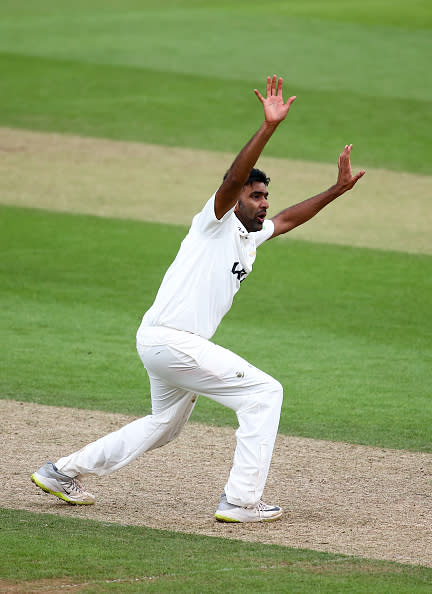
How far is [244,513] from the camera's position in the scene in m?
6.76

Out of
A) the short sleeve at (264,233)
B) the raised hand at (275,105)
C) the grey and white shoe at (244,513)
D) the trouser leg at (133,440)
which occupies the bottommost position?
the grey and white shoe at (244,513)

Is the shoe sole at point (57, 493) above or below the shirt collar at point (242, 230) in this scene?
below

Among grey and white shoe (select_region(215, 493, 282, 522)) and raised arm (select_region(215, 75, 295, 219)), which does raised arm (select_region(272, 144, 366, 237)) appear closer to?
raised arm (select_region(215, 75, 295, 219))

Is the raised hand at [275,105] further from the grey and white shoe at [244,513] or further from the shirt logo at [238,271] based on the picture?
the grey and white shoe at [244,513]

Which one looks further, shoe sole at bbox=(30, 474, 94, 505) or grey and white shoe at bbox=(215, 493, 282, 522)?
shoe sole at bbox=(30, 474, 94, 505)

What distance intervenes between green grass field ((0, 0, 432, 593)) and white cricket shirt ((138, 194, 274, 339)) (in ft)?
4.43

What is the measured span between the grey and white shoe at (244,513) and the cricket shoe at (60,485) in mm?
954

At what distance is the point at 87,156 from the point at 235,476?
15.2 m

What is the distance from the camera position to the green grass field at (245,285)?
19.9 ft

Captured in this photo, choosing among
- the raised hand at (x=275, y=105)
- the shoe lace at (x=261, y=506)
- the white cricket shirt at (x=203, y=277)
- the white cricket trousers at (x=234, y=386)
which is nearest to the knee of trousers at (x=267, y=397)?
the white cricket trousers at (x=234, y=386)

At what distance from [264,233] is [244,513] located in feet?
6.36

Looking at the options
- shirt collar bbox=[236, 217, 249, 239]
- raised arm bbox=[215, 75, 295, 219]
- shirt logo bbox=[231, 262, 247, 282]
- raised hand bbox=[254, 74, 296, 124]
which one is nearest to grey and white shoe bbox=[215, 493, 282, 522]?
shirt logo bbox=[231, 262, 247, 282]

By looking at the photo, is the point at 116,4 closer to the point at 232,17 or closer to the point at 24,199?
the point at 232,17

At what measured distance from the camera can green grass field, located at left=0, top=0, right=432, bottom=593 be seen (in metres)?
6.07
